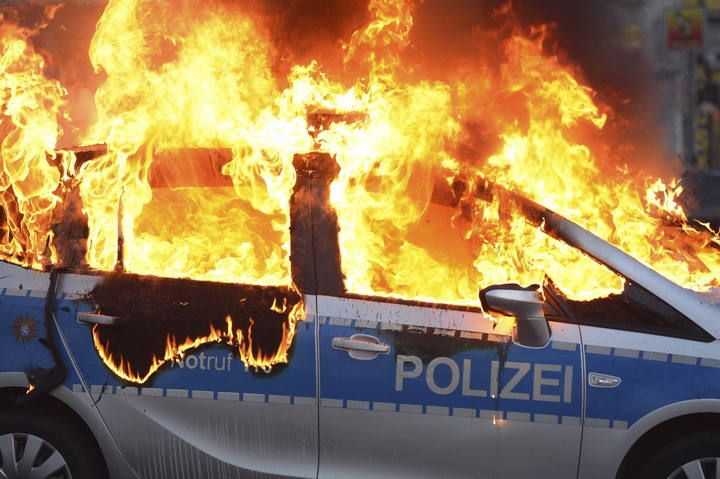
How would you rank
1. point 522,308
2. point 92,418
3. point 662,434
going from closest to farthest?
point 522,308 → point 662,434 → point 92,418

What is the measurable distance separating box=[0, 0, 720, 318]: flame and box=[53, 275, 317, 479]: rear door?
0.04 metres

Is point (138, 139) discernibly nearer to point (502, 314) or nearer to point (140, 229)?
point (140, 229)

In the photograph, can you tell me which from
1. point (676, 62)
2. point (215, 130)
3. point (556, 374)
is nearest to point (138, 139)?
point (215, 130)

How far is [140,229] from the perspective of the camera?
417 cm

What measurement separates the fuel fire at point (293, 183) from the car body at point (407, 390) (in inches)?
3.5

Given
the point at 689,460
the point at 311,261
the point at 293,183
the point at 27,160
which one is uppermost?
the point at 27,160

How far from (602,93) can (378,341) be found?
11799 mm

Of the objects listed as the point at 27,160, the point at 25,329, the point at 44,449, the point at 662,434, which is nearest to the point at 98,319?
the point at 25,329

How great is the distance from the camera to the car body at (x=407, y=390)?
380 centimetres

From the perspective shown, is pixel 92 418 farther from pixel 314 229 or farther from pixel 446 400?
pixel 446 400

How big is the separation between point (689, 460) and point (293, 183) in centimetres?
187

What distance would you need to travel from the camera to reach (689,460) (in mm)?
3789

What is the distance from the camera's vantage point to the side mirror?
375 cm

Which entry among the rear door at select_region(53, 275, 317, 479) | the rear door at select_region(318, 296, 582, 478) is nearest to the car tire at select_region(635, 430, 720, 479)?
the rear door at select_region(318, 296, 582, 478)
